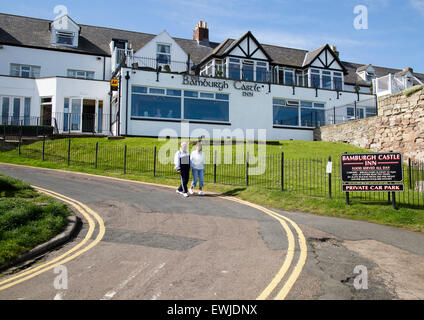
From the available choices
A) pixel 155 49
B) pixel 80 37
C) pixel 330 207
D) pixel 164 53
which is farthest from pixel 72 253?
pixel 80 37

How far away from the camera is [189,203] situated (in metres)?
10.4

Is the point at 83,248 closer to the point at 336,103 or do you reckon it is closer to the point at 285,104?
the point at 285,104

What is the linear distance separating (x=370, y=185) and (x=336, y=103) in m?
23.2

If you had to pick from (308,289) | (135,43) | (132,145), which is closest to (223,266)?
(308,289)

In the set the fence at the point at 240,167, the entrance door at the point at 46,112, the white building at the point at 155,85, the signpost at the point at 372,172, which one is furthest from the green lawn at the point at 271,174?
the entrance door at the point at 46,112

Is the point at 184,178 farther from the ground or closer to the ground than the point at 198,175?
closer to the ground

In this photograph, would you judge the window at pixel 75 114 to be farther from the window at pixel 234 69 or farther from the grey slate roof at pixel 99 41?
the window at pixel 234 69

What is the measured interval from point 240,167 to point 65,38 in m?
23.5

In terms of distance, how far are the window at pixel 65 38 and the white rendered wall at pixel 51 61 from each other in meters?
1.56

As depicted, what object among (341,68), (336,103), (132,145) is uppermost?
(341,68)

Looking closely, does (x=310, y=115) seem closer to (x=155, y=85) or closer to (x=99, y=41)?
(x=155, y=85)

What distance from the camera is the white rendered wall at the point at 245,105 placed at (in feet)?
82.1

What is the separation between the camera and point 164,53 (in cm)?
3028

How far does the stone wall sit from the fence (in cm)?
123
